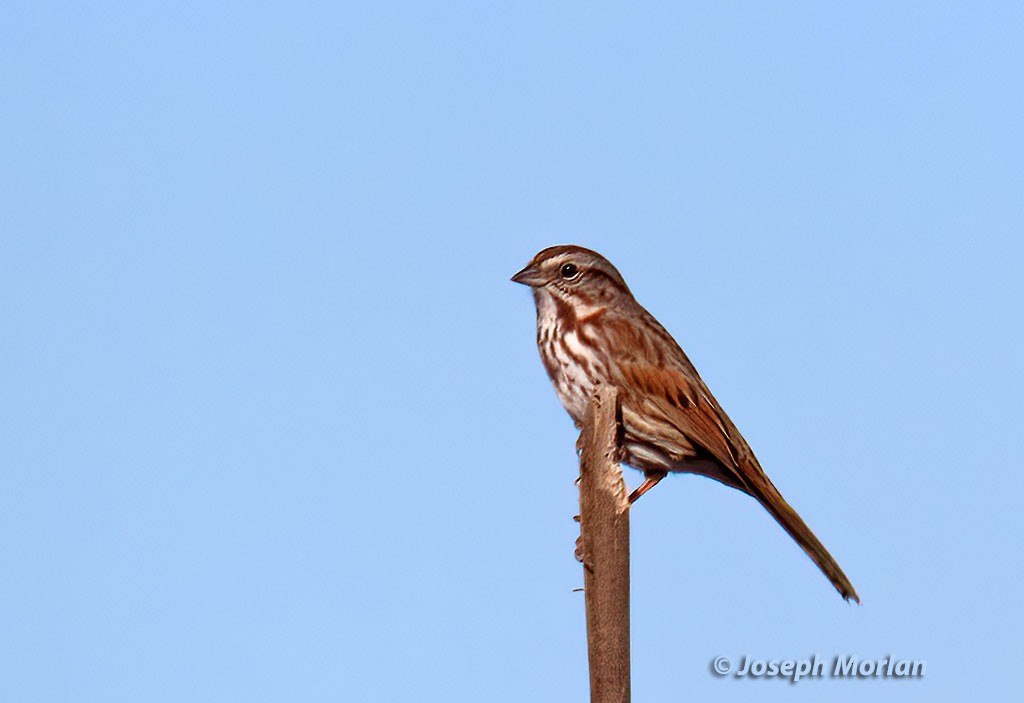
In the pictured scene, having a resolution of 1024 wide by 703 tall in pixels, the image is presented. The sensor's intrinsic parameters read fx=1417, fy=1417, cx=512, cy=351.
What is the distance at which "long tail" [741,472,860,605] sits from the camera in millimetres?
7492

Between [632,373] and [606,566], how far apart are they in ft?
13.0

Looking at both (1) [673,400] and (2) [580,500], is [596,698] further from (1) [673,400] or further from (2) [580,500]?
(1) [673,400]

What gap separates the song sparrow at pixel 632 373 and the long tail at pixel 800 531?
2 cm

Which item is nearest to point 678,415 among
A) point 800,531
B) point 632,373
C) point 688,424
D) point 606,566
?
point 688,424

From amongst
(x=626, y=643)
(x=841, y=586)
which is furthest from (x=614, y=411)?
(x=841, y=586)

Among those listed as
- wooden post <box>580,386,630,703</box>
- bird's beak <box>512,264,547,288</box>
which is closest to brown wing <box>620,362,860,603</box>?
bird's beak <box>512,264,547,288</box>

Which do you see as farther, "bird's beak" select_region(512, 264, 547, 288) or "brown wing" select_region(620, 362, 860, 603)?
"bird's beak" select_region(512, 264, 547, 288)

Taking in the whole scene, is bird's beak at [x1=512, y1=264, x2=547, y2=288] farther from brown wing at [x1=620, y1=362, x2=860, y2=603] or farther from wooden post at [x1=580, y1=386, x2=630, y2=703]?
wooden post at [x1=580, y1=386, x2=630, y2=703]

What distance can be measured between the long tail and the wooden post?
240 centimetres

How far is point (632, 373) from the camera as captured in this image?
353 inches

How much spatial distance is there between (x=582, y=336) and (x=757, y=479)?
1.45 m

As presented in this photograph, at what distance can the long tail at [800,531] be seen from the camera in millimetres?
7492

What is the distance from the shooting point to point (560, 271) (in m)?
9.32

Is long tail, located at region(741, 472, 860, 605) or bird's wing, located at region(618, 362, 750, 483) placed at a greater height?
A: bird's wing, located at region(618, 362, 750, 483)
